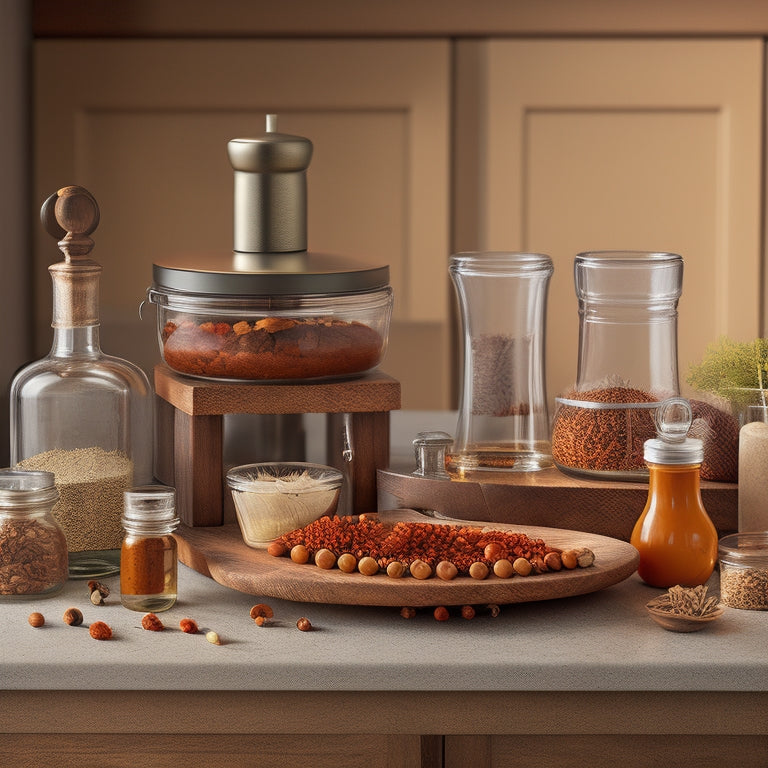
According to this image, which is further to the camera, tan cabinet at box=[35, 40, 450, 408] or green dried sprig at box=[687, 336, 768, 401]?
tan cabinet at box=[35, 40, 450, 408]

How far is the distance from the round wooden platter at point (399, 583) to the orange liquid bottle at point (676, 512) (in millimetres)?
28

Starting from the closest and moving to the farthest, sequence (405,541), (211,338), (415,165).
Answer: (405,541), (211,338), (415,165)

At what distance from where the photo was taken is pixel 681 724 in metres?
0.89

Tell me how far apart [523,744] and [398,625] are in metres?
0.14

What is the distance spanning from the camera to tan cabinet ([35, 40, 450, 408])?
228 cm

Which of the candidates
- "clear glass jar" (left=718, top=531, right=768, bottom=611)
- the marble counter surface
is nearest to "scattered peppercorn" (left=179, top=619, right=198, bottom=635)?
the marble counter surface

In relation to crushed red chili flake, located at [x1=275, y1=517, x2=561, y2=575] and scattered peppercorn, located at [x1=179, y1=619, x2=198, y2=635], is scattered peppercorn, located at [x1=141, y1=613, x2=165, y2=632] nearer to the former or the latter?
scattered peppercorn, located at [x1=179, y1=619, x2=198, y2=635]

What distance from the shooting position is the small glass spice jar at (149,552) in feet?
3.27

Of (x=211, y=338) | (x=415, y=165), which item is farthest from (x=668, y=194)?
(x=211, y=338)

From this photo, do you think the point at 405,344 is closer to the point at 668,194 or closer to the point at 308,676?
the point at 668,194

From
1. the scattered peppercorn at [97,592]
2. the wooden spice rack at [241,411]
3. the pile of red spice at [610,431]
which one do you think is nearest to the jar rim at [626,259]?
the pile of red spice at [610,431]

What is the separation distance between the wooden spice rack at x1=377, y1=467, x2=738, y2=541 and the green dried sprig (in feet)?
0.31

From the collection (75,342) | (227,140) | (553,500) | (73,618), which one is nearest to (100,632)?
(73,618)

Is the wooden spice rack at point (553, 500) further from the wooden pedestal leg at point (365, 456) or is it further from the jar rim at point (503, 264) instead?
the jar rim at point (503, 264)
